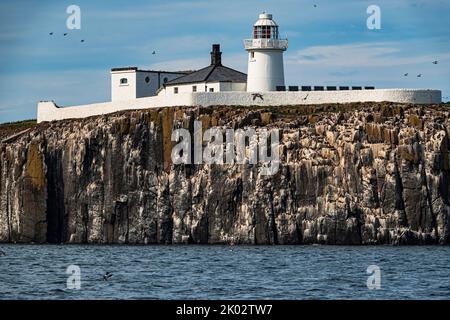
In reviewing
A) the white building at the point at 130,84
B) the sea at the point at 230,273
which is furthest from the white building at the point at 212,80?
the sea at the point at 230,273

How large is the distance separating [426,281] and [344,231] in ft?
112

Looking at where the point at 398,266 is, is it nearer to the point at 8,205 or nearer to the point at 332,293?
the point at 332,293

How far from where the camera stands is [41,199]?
387 ft

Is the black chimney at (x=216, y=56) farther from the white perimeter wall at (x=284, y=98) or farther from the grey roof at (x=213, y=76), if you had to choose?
the white perimeter wall at (x=284, y=98)

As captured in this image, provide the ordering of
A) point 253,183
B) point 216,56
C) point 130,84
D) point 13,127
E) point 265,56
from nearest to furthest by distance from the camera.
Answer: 1. point 253,183
2. point 265,56
3. point 216,56
4. point 130,84
5. point 13,127

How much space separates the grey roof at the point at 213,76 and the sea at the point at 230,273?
24.7 metres

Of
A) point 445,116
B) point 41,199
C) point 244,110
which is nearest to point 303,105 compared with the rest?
point 244,110

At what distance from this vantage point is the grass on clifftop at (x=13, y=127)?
12788cm

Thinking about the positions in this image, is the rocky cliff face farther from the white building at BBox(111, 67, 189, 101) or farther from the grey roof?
the grey roof

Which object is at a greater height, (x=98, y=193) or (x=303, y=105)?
(x=303, y=105)

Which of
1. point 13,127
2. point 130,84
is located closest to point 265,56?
point 130,84

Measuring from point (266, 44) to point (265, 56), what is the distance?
4.29 feet

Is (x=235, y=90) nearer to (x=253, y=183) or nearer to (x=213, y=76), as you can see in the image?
(x=213, y=76)

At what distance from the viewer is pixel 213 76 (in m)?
123
